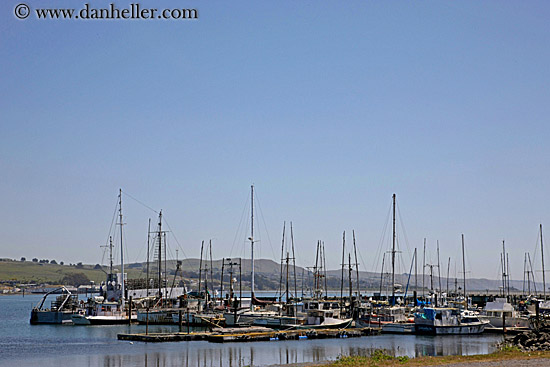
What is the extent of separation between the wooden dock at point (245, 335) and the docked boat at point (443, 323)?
6.54 metres

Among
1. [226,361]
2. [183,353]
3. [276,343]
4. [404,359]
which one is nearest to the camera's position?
[404,359]

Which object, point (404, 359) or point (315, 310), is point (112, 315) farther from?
point (404, 359)

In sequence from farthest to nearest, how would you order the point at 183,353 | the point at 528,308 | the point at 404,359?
the point at 528,308 → the point at 183,353 → the point at 404,359

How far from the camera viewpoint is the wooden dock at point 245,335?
69.4 meters

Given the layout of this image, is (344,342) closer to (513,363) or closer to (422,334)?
(422,334)

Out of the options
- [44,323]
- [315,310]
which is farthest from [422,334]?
[44,323]

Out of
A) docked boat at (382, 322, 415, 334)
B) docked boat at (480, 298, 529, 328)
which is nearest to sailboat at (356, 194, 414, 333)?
docked boat at (382, 322, 415, 334)

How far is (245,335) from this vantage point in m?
70.2

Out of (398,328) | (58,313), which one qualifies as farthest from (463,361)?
(58,313)

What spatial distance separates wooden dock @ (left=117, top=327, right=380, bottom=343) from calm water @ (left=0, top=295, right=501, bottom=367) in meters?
1.59

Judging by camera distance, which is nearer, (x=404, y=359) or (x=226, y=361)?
(x=404, y=359)

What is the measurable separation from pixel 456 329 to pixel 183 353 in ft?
112

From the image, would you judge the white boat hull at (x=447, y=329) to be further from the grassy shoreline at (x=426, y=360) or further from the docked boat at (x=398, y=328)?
the grassy shoreline at (x=426, y=360)

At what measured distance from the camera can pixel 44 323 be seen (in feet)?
354
